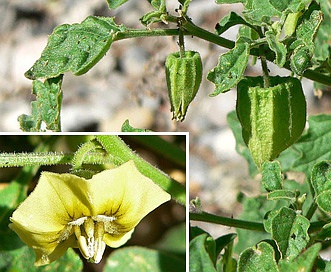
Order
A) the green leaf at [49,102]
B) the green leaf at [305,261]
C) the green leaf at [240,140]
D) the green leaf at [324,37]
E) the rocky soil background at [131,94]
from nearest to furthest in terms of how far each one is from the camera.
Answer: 1. the green leaf at [305,261]
2. the green leaf at [49,102]
3. the green leaf at [324,37]
4. the green leaf at [240,140]
5. the rocky soil background at [131,94]

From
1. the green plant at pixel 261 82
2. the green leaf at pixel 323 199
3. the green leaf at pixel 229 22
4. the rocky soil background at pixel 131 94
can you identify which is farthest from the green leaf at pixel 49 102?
the rocky soil background at pixel 131 94

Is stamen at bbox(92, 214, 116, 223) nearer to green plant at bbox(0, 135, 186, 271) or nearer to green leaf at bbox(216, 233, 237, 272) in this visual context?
green plant at bbox(0, 135, 186, 271)

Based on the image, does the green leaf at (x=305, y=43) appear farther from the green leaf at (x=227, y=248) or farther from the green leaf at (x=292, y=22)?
the green leaf at (x=227, y=248)

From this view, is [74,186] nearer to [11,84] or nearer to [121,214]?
[121,214]

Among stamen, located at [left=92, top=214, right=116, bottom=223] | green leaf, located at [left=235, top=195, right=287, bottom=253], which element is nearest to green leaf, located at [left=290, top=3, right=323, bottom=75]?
stamen, located at [left=92, top=214, right=116, bottom=223]

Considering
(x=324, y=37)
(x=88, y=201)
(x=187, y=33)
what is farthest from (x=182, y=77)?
(x=324, y=37)

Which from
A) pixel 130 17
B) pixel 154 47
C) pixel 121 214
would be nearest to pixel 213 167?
pixel 154 47

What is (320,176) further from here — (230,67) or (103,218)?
(103,218)
